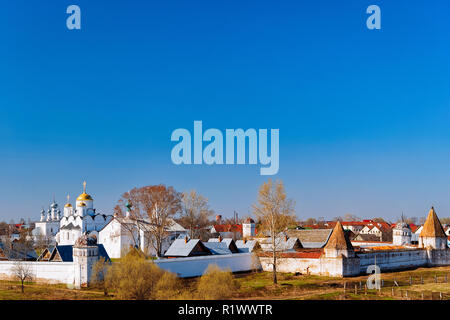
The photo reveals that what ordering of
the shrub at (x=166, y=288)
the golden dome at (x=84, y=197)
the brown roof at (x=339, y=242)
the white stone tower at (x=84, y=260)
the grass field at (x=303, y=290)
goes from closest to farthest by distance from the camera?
the shrub at (x=166, y=288) < the grass field at (x=303, y=290) < the white stone tower at (x=84, y=260) < the brown roof at (x=339, y=242) < the golden dome at (x=84, y=197)

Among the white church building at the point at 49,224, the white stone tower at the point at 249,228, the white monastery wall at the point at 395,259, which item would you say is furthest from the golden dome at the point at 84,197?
the white monastery wall at the point at 395,259

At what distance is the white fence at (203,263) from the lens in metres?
30.2

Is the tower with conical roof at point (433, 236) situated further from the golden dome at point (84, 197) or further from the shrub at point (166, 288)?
the golden dome at point (84, 197)

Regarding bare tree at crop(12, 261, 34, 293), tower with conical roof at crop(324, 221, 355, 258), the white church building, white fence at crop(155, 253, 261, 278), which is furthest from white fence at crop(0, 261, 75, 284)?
the white church building

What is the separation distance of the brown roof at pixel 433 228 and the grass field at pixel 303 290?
36.4 ft

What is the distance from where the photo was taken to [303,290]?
27.1m

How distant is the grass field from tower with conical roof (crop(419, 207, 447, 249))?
10826 millimetres

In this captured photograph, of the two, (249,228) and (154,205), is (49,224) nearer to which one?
(249,228)

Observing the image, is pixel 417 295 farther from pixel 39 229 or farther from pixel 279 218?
pixel 39 229

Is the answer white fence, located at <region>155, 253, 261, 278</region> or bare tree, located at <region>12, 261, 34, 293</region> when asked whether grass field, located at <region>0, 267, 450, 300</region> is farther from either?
white fence, located at <region>155, 253, 261, 278</region>

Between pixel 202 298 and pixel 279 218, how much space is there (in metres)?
13.1

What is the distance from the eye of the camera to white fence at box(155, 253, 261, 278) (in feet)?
99.0
